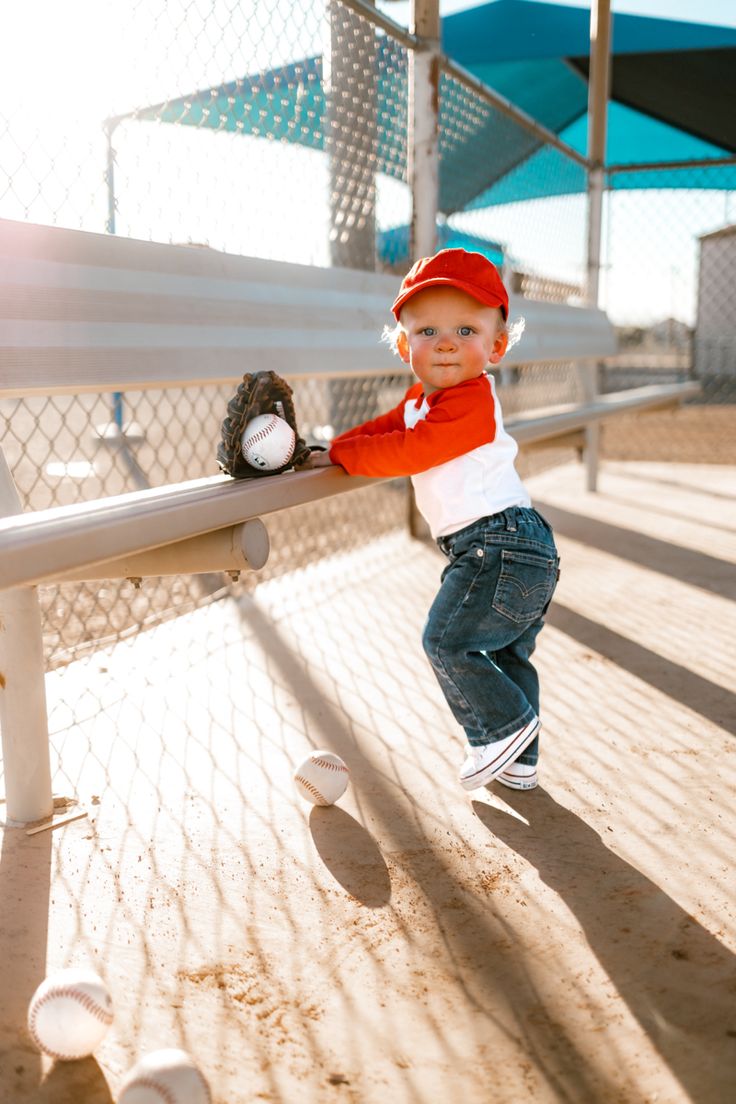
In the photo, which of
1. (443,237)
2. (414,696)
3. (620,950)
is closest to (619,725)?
(414,696)

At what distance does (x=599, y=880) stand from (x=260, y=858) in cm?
73

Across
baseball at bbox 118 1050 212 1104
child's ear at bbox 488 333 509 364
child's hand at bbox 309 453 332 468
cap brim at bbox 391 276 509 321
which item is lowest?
baseball at bbox 118 1050 212 1104

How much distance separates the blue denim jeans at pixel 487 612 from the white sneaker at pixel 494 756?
2 centimetres

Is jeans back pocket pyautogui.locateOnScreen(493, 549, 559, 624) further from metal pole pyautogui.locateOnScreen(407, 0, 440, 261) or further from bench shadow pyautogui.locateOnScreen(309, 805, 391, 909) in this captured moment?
metal pole pyautogui.locateOnScreen(407, 0, 440, 261)

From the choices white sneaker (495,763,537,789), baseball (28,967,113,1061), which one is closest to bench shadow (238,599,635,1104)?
white sneaker (495,763,537,789)

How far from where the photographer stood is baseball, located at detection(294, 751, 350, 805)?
2426 millimetres

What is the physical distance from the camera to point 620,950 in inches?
72.3

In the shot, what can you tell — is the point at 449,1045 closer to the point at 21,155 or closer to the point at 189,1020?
the point at 189,1020

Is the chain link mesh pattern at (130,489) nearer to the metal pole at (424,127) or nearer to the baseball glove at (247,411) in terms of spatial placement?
the baseball glove at (247,411)

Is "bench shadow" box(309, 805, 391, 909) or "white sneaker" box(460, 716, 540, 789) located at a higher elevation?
"white sneaker" box(460, 716, 540, 789)

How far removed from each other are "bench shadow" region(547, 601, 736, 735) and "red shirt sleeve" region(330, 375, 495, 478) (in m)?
1.25

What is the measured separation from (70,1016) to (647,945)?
1.02 metres

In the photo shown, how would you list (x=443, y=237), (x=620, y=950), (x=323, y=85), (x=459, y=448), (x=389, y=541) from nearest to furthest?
(x=620, y=950) → (x=459, y=448) → (x=323, y=85) → (x=389, y=541) → (x=443, y=237)

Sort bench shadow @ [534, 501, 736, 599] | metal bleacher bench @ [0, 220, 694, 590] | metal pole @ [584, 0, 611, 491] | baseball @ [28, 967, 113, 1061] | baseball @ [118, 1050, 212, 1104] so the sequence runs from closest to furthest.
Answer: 1. baseball @ [118, 1050, 212, 1104]
2. baseball @ [28, 967, 113, 1061]
3. metal bleacher bench @ [0, 220, 694, 590]
4. bench shadow @ [534, 501, 736, 599]
5. metal pole @ [584, 0, 611, 491]
